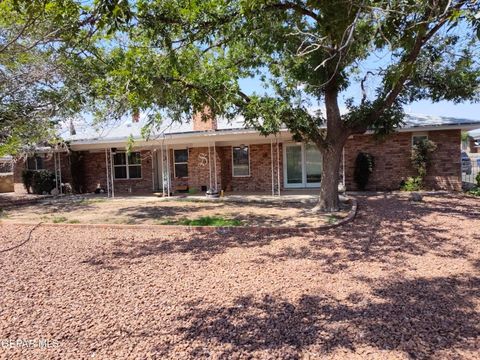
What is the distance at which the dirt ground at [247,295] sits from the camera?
3.15 metres

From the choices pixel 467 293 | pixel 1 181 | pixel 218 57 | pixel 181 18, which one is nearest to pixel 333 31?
pixel 181 18

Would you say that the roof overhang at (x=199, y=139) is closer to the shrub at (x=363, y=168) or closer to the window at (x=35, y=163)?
the shrub at (x=363, y=168)

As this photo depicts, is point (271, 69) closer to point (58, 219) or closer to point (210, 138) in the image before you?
point (210, 138)

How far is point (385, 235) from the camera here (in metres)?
7.22

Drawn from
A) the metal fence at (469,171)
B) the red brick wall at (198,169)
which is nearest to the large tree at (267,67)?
the red brick wall at (198,169)

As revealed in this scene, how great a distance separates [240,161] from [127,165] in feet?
20.4

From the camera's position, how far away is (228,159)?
55.3ft

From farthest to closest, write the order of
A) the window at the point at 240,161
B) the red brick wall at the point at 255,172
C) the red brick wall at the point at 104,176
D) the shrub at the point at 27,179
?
the red brick wall at the point at 104,176, the shrub at the point at 27,179, the window at the point at 240,161, the red brick wall at the point at 255,172

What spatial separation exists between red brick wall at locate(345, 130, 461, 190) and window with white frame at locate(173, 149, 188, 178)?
7.73m

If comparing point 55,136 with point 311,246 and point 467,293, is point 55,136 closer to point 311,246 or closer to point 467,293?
point 311,246

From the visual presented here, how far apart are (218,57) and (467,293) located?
9531 millimetres

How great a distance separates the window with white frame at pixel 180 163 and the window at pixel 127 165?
2.10 m

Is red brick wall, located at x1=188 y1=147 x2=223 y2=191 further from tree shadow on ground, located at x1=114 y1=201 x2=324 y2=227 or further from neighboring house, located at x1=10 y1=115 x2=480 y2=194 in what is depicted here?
tree shadow on ground, located at x1=114 y1=201 x2=324 y2=227

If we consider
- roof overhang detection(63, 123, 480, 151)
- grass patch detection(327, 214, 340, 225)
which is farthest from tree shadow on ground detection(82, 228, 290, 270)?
roof overhang detection(63, 123, 480, 151)
